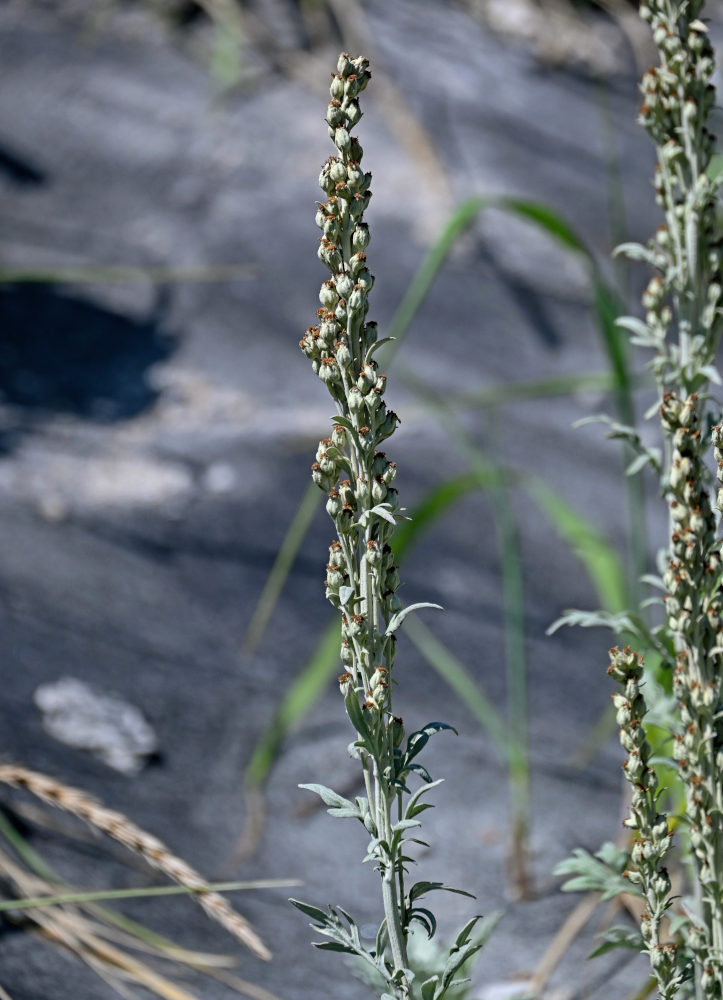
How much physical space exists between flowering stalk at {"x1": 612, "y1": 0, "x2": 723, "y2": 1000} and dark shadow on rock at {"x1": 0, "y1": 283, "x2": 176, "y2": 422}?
1350 millimetres

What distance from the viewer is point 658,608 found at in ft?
5.70

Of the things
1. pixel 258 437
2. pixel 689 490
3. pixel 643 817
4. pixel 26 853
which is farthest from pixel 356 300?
pixel 258 437

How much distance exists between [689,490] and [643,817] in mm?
224

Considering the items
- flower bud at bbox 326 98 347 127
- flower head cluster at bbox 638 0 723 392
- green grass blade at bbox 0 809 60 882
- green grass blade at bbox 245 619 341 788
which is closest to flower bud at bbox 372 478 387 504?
flower bud at bbox 326 98 347 127

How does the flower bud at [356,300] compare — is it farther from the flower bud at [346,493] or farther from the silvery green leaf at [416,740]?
the silvery green leaf at [416,740]

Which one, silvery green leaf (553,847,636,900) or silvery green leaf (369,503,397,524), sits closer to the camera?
silvery green leaf (369,503,397,524)

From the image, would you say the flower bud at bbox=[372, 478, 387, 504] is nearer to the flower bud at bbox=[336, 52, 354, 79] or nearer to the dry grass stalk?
the flower bud at bbox=[336, 52, 354, 79]

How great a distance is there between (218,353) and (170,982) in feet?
4.55

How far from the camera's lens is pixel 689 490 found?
2.23 feet

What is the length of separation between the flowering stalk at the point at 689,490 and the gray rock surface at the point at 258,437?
51cm

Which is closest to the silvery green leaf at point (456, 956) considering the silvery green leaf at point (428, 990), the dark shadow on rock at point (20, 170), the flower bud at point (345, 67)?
the silvery green leaf at point (428, 990)

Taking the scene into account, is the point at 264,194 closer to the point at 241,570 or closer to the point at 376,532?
the point at 241,570

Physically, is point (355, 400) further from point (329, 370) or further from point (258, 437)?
point (258, 437)

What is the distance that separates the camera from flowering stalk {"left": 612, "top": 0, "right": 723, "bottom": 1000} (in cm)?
68
